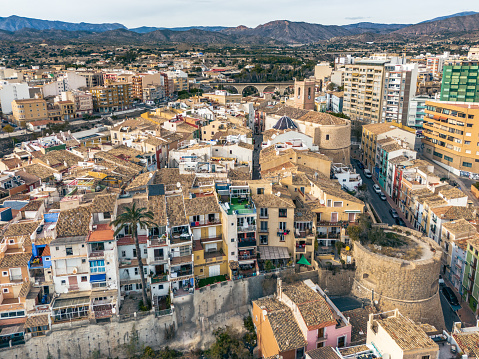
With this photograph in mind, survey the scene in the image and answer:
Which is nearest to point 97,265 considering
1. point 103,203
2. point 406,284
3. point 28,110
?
point 103,203

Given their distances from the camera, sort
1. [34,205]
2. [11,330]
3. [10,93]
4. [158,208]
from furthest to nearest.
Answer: [10,93], [34,205], [158,208], [11,330]

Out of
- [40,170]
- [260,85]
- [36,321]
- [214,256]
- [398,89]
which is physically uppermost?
[398,89]

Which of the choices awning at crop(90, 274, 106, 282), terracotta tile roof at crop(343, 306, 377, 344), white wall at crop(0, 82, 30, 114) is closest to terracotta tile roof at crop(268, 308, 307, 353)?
terracotta tile roof at crop(343, 306, 377, 344)

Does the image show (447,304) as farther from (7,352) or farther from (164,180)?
(7,352)

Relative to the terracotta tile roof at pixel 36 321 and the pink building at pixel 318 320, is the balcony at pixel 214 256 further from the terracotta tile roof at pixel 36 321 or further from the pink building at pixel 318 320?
the terracotta tile roof at pixel 36 321

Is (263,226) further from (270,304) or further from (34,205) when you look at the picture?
(34,205)

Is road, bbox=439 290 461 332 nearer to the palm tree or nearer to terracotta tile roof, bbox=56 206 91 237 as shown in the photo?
the palm tree
